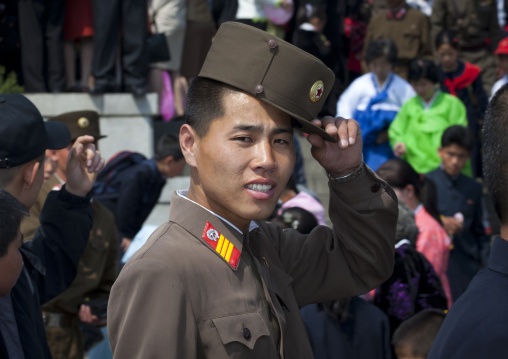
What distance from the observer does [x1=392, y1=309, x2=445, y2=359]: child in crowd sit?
4117mm

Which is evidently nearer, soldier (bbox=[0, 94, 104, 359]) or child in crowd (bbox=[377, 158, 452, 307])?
soldier (bbox=[0, 94, 104, 359])

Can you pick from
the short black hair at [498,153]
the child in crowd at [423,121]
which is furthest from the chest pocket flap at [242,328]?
the child in crowd at [423,121]

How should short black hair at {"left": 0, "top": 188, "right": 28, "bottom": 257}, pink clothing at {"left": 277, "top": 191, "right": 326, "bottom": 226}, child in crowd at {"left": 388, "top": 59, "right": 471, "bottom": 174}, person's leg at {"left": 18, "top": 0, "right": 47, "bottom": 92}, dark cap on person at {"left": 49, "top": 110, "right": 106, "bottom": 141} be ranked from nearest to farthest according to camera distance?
short black hair at {"left": 0, "top": 188, "right": 28, "bottom": 257} < dark cap on person at {"left": 49, "top": 110, "right": 106, "bottom": 141} < pink clothing at {"left": 277, "top": 191, "right": 326, "bottom": 226} < child in crowd at {"left": 388, "top": 59, "right": 471, "bottom": 174} < person's leg at {"left": 18, "top": 0, "right": 47, "bottom": 92}

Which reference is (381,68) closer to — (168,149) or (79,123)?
(168,149)

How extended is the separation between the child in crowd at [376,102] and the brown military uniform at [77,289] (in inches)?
155

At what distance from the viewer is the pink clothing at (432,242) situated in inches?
224

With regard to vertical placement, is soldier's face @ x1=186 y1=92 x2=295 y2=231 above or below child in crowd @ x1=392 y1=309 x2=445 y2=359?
above

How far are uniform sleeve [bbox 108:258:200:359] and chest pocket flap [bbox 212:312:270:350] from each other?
70mm

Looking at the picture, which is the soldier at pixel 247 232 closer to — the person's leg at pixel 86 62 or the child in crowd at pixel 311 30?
the person's leg at pixel 86 62

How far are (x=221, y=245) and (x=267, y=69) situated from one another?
51 centimetres

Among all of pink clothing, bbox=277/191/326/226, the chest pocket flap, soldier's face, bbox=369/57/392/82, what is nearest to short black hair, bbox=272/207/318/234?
pink clothing, bbox=277/191/326/226

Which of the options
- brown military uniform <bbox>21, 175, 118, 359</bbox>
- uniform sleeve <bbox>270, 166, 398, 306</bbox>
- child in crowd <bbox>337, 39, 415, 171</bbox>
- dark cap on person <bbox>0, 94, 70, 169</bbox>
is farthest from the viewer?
child in crowd <bbox>337, 39, 415, 171</bbox>

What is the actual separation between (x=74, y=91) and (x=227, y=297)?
6924mm

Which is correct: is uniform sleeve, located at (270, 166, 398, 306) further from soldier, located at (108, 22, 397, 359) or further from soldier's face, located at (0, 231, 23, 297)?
soldier's face, located at (0, 231, 23, 297)
